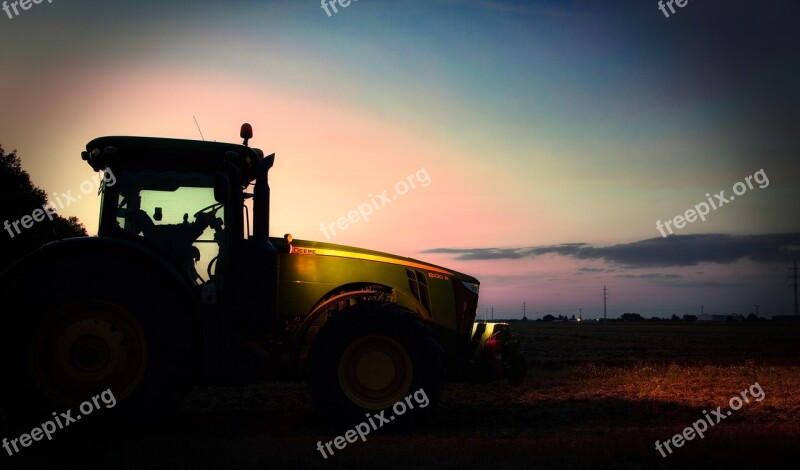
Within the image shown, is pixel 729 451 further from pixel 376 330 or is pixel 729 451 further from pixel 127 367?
pixel 127 367

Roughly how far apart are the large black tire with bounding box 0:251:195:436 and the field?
46 cm

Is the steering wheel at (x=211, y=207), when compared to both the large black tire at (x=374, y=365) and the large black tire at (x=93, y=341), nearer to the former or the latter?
the large black tire at (x=93, y=341)

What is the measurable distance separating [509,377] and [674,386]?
5946 mm

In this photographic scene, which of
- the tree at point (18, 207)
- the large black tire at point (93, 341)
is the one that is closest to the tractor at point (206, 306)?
the large black tire at point (93, 341)

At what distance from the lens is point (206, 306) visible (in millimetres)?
7637

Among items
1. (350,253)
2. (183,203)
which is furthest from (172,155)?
(350,253)

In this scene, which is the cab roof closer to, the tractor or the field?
the tractor

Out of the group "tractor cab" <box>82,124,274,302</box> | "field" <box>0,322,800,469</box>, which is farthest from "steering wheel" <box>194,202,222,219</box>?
"field" <box>0,322,800,469</box>

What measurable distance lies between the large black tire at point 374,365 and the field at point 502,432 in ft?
1.16

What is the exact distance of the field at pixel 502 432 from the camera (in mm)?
6898

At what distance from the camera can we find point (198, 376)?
749 cm

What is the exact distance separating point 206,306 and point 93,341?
1.11 m

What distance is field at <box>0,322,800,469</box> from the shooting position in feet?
22.6

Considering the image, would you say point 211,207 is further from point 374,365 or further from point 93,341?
point 374,365
